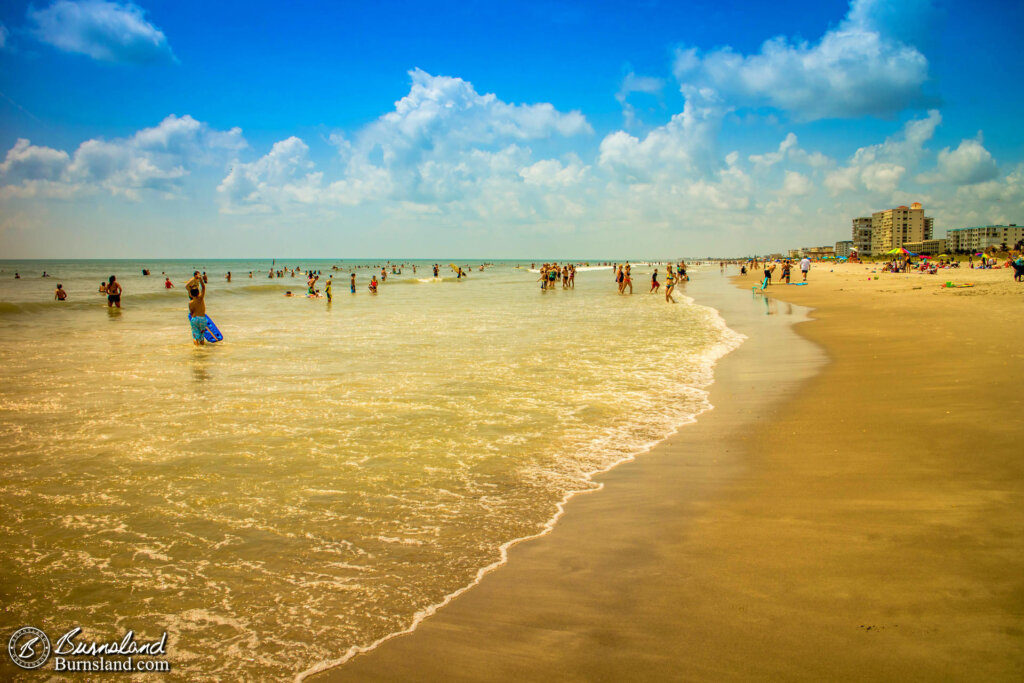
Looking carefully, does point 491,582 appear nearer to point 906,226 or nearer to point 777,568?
point 777,568

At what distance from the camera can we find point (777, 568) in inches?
150

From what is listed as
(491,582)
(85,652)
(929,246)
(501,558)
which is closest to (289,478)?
(85,652)

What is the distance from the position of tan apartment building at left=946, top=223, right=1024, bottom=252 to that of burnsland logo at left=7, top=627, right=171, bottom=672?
694 feet

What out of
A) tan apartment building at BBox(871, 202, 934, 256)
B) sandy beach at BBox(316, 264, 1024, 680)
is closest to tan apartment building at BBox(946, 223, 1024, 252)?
tan apartment building at BBox(871, 202, 934, 256)

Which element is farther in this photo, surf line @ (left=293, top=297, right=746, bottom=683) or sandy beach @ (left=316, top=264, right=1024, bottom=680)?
surf line @ (left=293, top=297, right=746, bottom=683)

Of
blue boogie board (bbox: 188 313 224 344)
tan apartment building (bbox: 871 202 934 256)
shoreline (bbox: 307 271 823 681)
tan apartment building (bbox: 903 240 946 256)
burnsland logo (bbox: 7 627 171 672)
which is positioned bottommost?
burnsland logo (bbox: 7 627 171 672)

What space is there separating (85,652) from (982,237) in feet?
776

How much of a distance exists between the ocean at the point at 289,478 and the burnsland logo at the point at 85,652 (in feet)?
0.25

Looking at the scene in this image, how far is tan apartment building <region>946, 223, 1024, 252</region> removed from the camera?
164500 mm

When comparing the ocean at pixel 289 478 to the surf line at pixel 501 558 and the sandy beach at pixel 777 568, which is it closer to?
the surf line at pixel 501 558

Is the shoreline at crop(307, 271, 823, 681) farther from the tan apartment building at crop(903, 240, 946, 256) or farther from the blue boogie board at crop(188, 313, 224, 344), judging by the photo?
the tan apartment building at crop(903, 240, 946, 256)

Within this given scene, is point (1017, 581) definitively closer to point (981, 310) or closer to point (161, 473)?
point (161, 473)

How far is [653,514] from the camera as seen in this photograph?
194 inches

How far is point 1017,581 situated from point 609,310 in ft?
85.7
